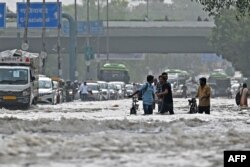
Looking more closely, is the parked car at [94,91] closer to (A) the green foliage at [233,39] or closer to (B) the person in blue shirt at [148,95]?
(A) the green foliage at [233,39]

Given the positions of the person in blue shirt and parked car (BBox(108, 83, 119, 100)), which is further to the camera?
parked car (BBox(108, 83, 119, 100))

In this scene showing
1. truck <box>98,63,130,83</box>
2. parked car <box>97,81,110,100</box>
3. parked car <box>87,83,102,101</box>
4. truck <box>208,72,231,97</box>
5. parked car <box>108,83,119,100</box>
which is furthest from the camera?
truck <box>208,72,231,97</box>

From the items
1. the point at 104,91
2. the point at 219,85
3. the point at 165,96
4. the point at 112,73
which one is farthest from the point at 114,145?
the point at 219,85

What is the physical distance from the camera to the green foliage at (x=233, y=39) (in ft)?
320

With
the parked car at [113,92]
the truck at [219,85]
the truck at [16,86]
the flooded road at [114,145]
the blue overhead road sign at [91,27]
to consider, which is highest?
the blue overhead road sign at [91,27]

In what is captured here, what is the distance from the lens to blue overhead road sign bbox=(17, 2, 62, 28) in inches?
2712

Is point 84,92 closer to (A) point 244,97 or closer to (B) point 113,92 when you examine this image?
(B) point 113,92

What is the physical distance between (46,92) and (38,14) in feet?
56.3

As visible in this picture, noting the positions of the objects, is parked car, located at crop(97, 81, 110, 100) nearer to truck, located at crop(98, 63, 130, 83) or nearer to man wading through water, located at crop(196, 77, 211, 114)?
truck, located at crop(98, 63, 130, 83)

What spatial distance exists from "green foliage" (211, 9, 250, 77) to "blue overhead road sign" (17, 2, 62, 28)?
31.3 m

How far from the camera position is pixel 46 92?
5312 centimetres

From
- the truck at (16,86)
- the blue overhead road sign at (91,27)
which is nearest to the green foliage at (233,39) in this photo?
the blue overhead road sign at (91,27)

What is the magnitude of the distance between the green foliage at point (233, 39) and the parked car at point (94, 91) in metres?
28.7

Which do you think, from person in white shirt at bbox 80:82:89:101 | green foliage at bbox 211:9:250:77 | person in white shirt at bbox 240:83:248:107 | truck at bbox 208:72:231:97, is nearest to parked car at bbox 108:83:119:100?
person in white shirt at bbox 80:82:89:101
